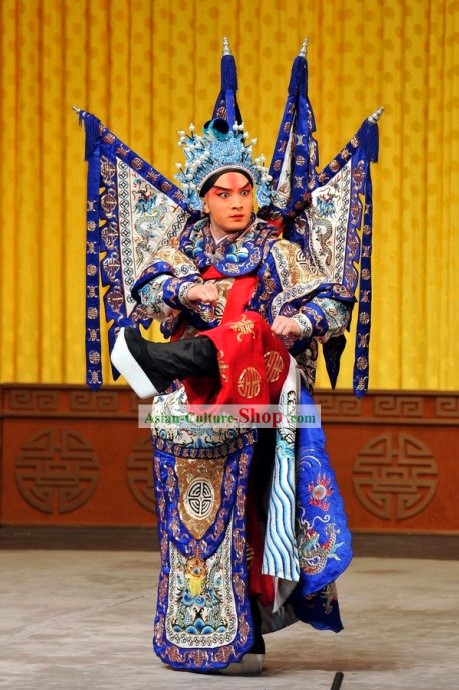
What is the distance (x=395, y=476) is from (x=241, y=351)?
3.20 m

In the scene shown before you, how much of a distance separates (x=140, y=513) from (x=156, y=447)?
2.99 metres

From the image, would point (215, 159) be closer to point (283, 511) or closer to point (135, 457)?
point (283, 511)

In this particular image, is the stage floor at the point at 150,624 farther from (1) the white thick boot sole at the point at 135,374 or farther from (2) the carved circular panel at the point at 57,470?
(1) the white thick boot sole at the point at 135,374

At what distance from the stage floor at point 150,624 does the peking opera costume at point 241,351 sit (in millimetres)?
148

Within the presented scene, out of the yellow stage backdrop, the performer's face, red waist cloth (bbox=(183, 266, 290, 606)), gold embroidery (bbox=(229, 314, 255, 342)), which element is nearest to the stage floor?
red waist cloth (bbox=(183, 266, 290, 606))

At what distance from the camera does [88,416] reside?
6.54 metres

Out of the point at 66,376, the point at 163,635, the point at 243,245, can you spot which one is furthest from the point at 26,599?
the point at 66,376

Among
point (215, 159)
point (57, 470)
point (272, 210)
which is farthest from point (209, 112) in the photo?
point (215, 159)

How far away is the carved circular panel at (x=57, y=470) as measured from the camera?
6543 millimetres

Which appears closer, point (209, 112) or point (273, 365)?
point (273, 365)

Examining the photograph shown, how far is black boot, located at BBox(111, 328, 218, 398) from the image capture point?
330cm

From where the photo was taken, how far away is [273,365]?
3455 mm

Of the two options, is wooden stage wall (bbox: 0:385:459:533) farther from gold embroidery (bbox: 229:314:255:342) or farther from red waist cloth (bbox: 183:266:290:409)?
gold embroidery (bbox: 229:314:255:342)

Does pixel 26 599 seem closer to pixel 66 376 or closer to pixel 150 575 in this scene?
pixel 150 575
